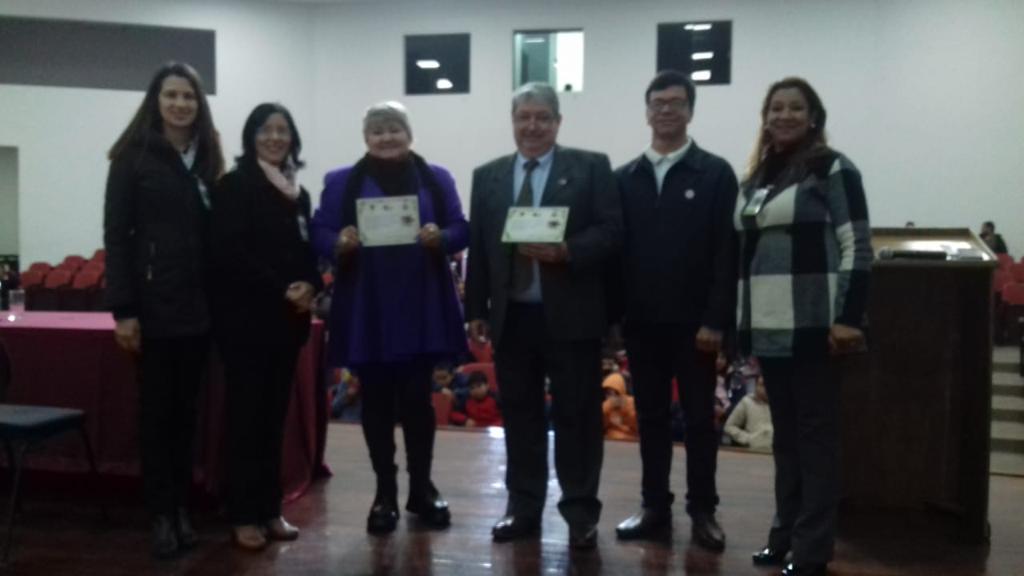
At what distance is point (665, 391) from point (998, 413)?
4517 millimetres

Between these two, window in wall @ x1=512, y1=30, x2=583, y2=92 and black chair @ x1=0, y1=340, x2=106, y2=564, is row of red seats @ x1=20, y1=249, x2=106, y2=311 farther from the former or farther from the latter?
black chair @ x1=0, y1=340, x2=106, y2=564

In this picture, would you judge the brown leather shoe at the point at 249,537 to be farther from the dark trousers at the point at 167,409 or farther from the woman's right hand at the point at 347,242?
the woman's right hand at the point at 347,242

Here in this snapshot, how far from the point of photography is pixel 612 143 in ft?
38.9

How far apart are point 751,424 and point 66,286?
26.0 ft

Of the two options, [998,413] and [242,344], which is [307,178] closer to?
[998,413]

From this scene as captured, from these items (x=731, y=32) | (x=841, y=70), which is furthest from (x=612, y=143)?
(x=841, y=70)

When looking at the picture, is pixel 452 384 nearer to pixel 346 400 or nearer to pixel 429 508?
pixel 346 400

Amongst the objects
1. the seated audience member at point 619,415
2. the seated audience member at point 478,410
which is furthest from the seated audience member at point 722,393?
the seated audience member at point 478,410

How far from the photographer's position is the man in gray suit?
2.84m

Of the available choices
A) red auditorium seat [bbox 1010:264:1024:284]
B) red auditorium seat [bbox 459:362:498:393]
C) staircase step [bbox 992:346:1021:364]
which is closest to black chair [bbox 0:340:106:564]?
red auditorium seat [bbox 459:362:498:393]

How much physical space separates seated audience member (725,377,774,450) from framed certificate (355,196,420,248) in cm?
260

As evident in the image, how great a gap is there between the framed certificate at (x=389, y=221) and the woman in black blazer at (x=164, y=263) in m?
0.50

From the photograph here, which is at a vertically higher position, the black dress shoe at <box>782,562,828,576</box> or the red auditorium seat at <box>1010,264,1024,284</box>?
the red auditorium seat at <box>1010,264,1024,284</box>

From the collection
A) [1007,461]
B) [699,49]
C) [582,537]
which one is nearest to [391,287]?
[582,537]
